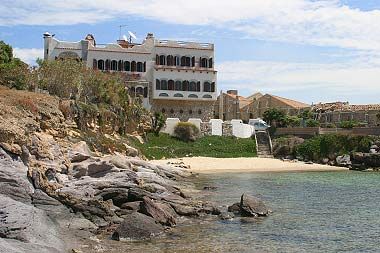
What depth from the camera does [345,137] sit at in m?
63.4

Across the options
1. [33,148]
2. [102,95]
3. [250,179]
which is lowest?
[250,179]

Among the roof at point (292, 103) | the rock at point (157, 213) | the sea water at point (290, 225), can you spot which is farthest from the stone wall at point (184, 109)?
the rock at point (157, 213)

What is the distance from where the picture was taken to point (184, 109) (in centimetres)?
7156

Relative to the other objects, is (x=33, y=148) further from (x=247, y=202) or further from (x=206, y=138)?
(x=206, y=138)

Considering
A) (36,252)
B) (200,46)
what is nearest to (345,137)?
(200,46)

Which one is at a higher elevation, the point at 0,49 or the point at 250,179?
the point at 0,49

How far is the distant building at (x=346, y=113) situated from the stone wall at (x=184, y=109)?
728 inches

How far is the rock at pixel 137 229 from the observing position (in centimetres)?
1909

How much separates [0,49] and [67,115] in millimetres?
14531

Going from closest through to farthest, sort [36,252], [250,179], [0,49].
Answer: [36,252]
[250,179]
[0,49]

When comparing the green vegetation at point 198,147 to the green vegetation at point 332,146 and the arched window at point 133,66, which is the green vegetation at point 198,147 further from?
the arched window at point 133,66

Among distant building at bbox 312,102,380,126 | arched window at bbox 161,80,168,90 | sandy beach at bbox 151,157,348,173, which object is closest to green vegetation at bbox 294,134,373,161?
sandy beach at bbox 151,157,348,173

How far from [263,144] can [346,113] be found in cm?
2198

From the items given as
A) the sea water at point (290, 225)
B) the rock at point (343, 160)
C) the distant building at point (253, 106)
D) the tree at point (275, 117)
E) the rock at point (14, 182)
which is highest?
the distant building at point (253, 106)
